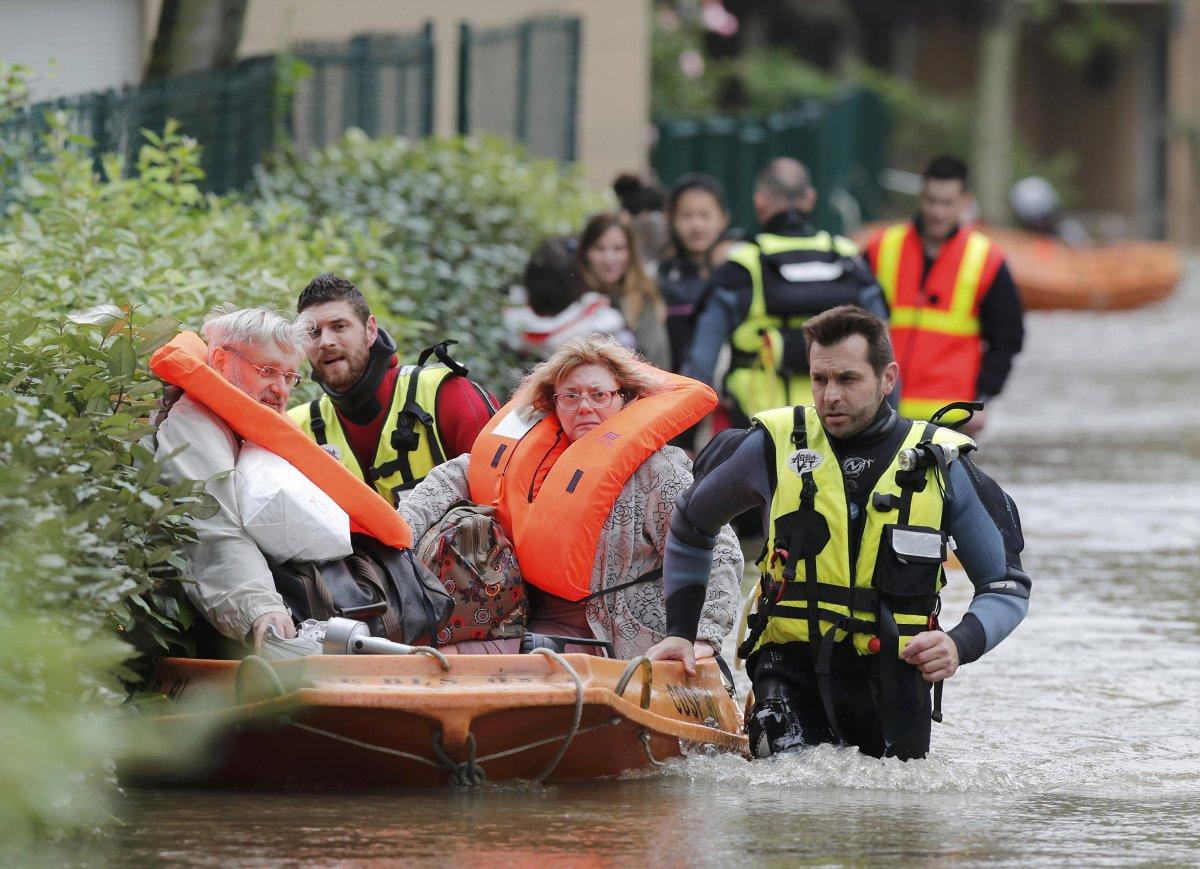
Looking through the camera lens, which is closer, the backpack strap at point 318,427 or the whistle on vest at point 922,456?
the whistle on vest at point 922,456

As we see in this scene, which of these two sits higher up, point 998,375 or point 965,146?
point 965,146

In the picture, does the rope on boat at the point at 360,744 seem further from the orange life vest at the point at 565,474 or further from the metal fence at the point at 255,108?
the metal fence at the point at 255,108

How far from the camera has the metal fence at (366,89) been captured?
15133 mm

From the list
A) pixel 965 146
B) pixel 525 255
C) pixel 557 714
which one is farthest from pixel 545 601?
pixel 965 146

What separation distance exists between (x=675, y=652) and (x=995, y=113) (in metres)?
28.6

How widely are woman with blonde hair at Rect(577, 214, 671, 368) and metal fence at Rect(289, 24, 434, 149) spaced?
3.80 m

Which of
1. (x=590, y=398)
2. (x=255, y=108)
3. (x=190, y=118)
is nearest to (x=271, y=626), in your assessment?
(x=590, y=398)

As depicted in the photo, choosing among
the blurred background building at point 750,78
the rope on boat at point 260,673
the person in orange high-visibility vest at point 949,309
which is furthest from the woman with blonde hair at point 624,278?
the rope on boat at point 260,673

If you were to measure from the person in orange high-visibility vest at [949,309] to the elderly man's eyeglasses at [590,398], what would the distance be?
410 centimetres

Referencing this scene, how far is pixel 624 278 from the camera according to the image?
37.6ft

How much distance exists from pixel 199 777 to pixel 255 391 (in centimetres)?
115

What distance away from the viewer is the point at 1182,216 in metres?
38.5

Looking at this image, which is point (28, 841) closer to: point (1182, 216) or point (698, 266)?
point (698, 266)

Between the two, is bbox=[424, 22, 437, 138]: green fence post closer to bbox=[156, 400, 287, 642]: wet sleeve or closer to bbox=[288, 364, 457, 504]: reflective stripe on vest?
bbox=[288, 364, 457, 504]: reflective stripe on vest
